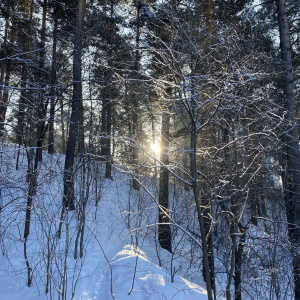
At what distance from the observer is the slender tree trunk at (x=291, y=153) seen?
5.05 metres

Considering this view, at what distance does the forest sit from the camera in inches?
113

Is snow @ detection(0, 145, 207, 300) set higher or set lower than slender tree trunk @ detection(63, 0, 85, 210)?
lower

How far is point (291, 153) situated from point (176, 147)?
334cm

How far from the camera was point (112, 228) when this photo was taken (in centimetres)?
823

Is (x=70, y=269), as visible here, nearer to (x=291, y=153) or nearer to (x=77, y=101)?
(x=77, y=101)

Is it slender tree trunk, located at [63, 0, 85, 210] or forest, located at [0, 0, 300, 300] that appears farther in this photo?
slender tree trunk, located at [63, 0, 85, 210]

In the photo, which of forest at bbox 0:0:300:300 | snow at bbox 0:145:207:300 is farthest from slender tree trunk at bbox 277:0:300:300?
snow at bbox 0:145:207:300

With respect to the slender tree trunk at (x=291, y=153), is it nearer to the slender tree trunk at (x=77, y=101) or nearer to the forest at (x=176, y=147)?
the forest at (x=176, y=147)

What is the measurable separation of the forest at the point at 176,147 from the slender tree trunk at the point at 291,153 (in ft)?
0.11

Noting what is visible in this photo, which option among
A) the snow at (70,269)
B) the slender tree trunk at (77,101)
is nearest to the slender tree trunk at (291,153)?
the snow at (70,269)

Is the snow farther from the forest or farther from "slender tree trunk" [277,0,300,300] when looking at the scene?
"slender tree trunk" [277,0,300,300]

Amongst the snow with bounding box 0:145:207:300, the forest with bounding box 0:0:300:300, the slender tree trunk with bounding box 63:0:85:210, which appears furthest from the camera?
the slender tree trunk with bounding box 63:0:85:210

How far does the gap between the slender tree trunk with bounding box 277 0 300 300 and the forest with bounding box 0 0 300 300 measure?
0.11ft

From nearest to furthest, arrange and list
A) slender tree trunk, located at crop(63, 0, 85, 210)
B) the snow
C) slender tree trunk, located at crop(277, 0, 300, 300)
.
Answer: the snow < slender tree trunk, located at crop(277, 0, 300, 300) < slender tree trunk, located at crop(63, 0, 85, 210)
